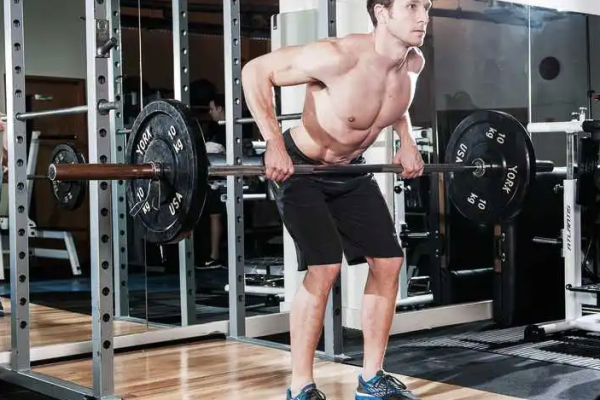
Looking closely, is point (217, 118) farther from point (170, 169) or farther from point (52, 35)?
point (170, 169)

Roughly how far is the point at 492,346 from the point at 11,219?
228cm

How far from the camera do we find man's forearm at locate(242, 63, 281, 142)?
277 cm

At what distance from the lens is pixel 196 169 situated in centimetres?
263

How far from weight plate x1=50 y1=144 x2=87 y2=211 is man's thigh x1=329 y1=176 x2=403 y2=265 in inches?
61.8

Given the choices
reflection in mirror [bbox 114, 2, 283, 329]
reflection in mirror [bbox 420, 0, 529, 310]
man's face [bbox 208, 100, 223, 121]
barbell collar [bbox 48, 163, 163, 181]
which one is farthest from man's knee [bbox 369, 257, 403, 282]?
reflection in mirror [bbox 420, 0, 529, 310]

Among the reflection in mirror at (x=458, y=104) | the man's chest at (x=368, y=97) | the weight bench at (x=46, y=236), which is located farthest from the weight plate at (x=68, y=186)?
the reflection in mirror at (x=458, y=104)

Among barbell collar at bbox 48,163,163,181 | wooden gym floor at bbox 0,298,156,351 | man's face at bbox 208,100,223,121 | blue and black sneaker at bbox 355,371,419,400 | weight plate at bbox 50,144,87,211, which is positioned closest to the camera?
barbell collar at bbox 48,163,163,181

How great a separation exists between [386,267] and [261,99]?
712mm

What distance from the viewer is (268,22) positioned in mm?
4734

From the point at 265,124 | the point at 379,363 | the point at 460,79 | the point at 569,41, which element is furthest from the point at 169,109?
the point at 569,41

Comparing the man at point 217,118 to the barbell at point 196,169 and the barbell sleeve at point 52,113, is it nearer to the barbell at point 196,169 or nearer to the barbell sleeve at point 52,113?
the barbell sleeve at point 52,113

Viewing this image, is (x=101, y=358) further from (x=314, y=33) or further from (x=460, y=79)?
(x=460, y=79)

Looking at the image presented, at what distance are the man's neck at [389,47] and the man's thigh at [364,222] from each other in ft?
1.41

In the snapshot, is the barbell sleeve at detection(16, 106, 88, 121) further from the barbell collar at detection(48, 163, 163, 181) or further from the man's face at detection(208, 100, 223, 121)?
the man's face at detection(208, 100, 223, 121)
